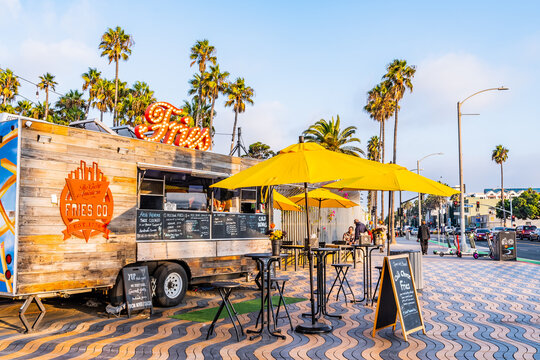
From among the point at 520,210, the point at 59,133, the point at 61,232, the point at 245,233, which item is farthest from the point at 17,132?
the point at 520,210

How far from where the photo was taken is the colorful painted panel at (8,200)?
708 cm

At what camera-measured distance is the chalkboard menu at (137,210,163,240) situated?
8.84m

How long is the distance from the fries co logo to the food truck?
16 millimetres

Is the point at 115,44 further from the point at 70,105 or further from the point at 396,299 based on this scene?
the point at 396,299

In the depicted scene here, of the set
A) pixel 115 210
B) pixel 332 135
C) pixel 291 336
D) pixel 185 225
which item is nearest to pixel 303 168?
pixel 291 336

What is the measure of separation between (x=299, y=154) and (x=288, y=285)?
6190mm

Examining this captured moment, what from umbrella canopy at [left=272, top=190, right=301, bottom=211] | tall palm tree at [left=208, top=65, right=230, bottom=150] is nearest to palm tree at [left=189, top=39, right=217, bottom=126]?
tall palm tree at [left=208, top=65, right=230, bottom=150]

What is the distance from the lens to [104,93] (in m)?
40.3

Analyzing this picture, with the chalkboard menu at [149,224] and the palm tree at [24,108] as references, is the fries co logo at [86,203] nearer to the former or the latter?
the chalkboard menu at [149,224]

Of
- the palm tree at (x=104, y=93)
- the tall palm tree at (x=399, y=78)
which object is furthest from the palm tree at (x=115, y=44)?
the tall palm tree at (x=399, y=78)

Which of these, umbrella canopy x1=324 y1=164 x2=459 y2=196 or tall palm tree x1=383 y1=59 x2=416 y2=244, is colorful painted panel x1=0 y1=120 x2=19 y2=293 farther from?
tall palm tree x1=383 y1=59 x2=416 y2=244

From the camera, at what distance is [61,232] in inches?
299

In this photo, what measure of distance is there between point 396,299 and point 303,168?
7.27 ft

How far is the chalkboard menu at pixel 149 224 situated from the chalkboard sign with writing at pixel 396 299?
419 cm
